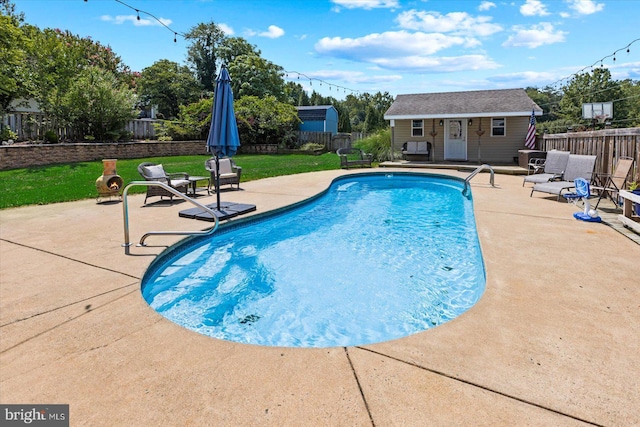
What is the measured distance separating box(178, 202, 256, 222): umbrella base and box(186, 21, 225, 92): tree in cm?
2951

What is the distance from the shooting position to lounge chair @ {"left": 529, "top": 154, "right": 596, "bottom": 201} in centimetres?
815

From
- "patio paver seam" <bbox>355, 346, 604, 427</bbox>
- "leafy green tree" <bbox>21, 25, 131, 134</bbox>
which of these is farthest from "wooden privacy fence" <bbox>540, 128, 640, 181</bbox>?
"leafy green tree" <bbox>21, 25, 131, 134</bbox>

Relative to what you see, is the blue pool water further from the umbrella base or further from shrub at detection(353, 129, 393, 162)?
shrub at detection(353, 129, 393, 162)

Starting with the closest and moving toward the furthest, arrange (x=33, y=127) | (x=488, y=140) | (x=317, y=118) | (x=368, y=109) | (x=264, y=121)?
(x=33, y=127), (x=488, y=140), (x=264, y=121), (x=368, y=109), (x=317, y=118)

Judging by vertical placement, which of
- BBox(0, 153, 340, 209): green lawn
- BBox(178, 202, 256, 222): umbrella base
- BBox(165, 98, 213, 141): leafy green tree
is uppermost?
BBox(165, 98, 213, 141): leafy green tree

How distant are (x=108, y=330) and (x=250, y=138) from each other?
22.6 meters

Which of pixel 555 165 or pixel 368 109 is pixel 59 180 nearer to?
pixel 555 165

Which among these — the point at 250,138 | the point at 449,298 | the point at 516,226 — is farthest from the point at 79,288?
the point at 250,138

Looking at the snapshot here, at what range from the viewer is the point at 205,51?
3422 cm

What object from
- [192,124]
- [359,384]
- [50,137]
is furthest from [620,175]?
[192,124]

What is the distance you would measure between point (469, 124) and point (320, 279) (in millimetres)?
15432

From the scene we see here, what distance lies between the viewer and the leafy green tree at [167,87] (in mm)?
30172

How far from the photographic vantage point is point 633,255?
4.59m

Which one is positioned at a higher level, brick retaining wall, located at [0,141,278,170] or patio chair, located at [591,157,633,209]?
brick retaining wall, located at [0,141,278,170]
